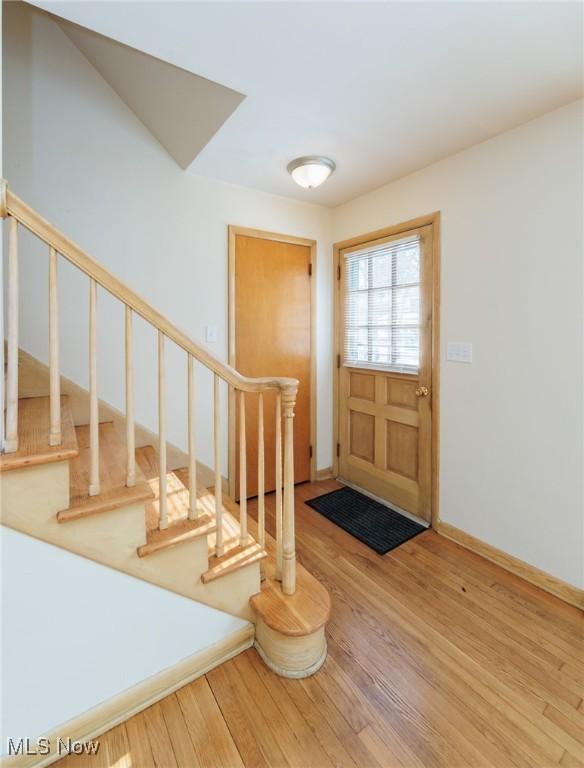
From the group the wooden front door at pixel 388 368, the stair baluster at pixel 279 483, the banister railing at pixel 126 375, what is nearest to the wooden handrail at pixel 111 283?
the banister railing at pixel 126 375

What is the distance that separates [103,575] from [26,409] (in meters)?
0.94

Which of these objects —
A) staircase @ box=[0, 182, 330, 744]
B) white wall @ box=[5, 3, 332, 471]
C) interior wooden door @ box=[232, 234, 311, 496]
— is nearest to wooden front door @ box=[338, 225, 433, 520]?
interior wooden door @ box=[232, 234, 311, 496]

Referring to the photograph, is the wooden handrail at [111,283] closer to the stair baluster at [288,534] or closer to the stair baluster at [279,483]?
the stair baluster at [279,483]

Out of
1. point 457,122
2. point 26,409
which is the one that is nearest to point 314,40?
point 457,122

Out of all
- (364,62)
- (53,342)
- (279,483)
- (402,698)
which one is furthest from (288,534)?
(364,62)

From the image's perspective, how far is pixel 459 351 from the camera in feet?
7.55

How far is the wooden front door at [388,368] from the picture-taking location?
8.32 ft

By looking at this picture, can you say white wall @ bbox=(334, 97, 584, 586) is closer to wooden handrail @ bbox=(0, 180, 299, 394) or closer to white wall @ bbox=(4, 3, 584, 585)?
white wall @ bbox=(4, 3, 584, 585)

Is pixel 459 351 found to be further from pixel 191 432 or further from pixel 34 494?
pixel 34 494

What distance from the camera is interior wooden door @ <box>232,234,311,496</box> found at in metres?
2.77

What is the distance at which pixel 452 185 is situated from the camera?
2.28 meters

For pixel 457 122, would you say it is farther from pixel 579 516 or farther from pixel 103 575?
pixel 103 575

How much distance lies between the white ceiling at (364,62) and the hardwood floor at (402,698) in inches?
95.5

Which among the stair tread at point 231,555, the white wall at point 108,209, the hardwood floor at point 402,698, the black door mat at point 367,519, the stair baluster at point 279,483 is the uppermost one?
the white wall at point 108,209
